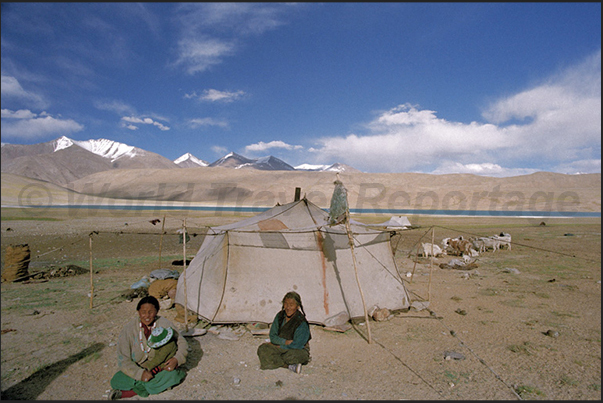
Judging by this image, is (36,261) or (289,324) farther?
(36,261)

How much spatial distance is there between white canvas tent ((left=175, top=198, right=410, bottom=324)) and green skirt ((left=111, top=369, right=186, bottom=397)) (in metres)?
2.42

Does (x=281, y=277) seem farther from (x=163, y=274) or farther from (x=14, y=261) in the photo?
(x=14, y=261)

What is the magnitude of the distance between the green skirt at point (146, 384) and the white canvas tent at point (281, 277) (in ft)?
7.95

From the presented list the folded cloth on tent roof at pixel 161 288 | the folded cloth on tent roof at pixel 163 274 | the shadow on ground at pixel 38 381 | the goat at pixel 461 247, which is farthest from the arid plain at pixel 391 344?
the goat at pixel 461 247

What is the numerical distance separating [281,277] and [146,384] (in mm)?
3427

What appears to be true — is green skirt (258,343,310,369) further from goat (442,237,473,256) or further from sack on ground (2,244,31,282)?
goat (442,237,473,256)

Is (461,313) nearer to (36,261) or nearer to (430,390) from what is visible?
(430,390)

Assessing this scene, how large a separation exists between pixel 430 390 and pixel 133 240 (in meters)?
21.5

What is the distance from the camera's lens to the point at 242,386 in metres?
4.84

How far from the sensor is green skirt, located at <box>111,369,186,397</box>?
14.8 ft

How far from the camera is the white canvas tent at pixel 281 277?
7.17 m

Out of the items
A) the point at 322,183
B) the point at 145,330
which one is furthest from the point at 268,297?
the point at 322,183

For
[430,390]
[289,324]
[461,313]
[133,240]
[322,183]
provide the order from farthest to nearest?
[322,183] < [133,240] < [461,313] < [289,324] < [430,390]

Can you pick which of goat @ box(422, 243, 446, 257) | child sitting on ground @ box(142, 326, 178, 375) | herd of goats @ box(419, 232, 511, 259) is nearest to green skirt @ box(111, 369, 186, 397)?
child sitting on ground @ box(142, 326, 178, 375)
